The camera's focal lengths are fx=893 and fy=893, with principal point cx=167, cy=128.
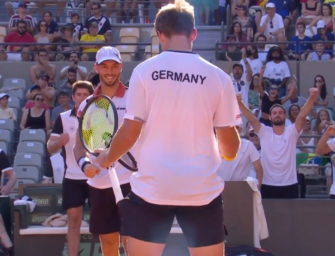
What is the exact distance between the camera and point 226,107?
15.7ft

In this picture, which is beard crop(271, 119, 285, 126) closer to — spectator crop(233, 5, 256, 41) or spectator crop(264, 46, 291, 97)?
spectator crop(264, 46, 291, 97)

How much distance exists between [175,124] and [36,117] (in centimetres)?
925

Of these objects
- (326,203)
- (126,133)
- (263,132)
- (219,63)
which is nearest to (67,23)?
(219,63)

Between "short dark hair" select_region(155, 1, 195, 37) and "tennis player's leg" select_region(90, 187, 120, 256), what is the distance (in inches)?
94.3

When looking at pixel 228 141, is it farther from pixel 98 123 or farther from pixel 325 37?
pixel 325 37

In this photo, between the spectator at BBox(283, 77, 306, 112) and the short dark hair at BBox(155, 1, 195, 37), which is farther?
the spectator at BBox(283, 77, 306, 112)

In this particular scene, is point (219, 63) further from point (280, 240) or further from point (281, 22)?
point (280, 240)

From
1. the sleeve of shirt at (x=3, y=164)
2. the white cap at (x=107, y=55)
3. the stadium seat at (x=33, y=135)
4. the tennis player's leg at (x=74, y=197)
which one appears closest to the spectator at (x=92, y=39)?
the stadium seat at (x=33, y=135)

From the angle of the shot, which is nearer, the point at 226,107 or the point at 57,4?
the point at 226,107

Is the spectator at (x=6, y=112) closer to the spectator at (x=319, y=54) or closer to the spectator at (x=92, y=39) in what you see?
the spectator at (x=92, y=39)

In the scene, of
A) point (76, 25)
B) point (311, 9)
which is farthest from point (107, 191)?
point (311, 9)

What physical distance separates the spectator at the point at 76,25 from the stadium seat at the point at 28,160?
4.48 meters

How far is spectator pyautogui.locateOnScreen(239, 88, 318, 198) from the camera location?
10086 millimetres

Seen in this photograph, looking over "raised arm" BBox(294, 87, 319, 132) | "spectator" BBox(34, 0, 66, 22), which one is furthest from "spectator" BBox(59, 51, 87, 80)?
"raised arm" BBox(294, 87, 319, 132)
